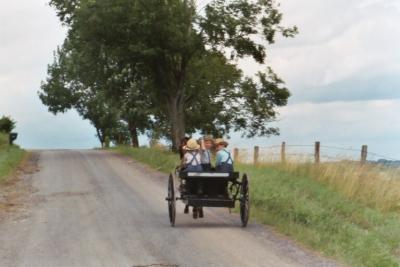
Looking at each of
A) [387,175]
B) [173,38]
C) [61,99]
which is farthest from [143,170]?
[61,99]

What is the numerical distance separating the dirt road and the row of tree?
48.1 feet

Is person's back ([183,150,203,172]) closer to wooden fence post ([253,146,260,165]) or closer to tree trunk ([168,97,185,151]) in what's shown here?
wooden fence post ([253,146,260,165])

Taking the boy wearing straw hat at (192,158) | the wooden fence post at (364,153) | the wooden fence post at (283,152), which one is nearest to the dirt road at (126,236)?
the boy wearing straw hat at (192,158)

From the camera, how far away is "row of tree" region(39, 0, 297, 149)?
33.3 meters

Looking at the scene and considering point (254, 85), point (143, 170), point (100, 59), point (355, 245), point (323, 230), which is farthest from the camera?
point (254, 85)

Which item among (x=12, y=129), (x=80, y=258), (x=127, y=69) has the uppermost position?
(x=127, y=69)

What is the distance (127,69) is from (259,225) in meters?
26.7

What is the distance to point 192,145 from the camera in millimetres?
13914

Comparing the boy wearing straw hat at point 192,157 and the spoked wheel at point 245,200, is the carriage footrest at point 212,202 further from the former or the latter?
the boy wearing straw hat at point 192,157

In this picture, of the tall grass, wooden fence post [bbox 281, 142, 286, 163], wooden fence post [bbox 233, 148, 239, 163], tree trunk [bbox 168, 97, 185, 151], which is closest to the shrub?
tree trunk [bbox 168, 97, 185, 151]

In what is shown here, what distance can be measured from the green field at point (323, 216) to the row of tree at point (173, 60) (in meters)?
12.6

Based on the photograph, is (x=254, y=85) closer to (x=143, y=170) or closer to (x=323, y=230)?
(x=143, y=170)

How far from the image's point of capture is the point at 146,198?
18.8 meters

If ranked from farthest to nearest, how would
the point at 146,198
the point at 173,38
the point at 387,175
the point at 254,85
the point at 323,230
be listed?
1. the point at 254,85
2. the point at 173,38
3. the point at 387,175
4. the point at 146,198
5. the point at 323,230
